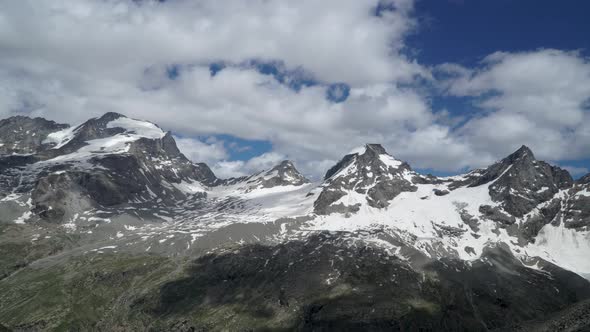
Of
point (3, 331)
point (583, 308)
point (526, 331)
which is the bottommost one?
point (3, 331)

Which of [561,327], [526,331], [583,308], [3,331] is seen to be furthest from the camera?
Result: [526,331]

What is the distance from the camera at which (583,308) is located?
164m

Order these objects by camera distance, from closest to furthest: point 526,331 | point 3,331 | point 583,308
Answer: point 583,308 → point 3,331 → point 526,331

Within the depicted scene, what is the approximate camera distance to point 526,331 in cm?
19425

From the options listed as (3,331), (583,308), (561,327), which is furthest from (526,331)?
(3,331)

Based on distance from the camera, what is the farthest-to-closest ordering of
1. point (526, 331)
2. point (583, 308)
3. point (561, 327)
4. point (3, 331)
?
1. point (526, 331)
2. point (3, 331)
3. point (583, 308)
4. point (561, 327)

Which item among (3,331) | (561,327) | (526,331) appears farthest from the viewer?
(526,331)

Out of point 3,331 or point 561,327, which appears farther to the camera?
point 3,331

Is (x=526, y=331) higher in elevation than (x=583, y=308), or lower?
lower

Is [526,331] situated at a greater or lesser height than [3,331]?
greater

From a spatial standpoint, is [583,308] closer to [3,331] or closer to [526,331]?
[526,331]

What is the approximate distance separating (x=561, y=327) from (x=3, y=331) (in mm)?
206530

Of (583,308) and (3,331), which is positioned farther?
(3,331)

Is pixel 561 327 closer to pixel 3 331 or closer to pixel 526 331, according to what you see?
pixel 526 331
